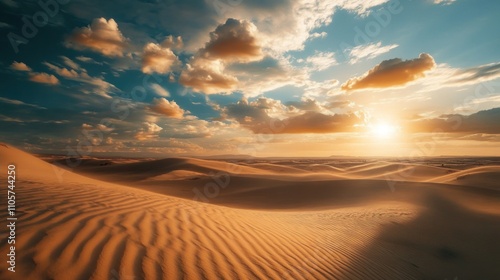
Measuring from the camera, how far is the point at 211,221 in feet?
18.2

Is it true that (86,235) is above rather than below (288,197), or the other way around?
above

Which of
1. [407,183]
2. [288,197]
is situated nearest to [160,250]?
[288,197]

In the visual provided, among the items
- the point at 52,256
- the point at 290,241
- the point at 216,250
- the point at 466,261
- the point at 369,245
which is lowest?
the point at 466,261

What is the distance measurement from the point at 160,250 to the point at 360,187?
18845mm

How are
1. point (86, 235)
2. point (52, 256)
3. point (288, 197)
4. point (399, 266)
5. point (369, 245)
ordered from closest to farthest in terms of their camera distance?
point (52, 256) → point (86, 235) → point (399, 266) → point (369, 245) → point (288, 197)

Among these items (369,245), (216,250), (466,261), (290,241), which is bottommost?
(466,261)

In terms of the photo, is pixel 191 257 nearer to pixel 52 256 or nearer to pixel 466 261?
pixel 52 256

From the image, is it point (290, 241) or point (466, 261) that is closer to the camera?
point (290, 241)

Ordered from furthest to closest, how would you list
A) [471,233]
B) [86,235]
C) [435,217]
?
[435,217], [471,233], [86,235]

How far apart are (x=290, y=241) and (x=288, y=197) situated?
41.4 ft

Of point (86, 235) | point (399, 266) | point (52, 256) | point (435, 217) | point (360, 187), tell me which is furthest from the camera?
point (360, 187)

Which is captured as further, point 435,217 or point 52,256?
point 435,217

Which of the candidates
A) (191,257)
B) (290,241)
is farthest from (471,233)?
(191,257)

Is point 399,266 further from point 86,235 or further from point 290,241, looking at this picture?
point 86,235
